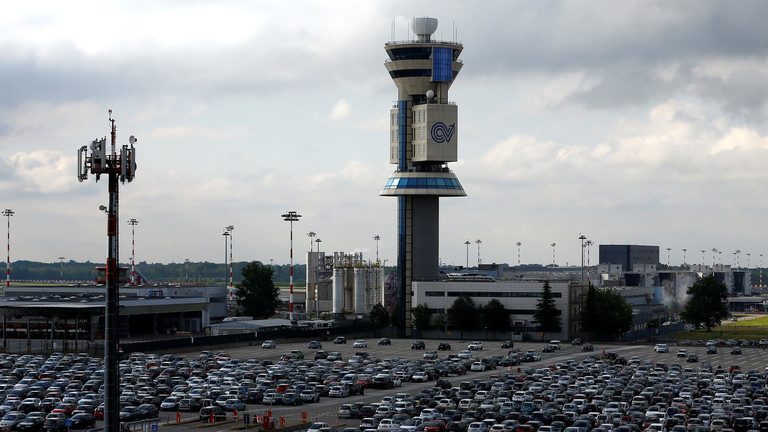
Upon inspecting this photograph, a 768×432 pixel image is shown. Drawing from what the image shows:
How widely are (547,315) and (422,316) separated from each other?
1681cm

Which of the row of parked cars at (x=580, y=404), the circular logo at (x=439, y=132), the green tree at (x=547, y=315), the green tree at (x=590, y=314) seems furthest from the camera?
the circular logo at (x=439, y=132)

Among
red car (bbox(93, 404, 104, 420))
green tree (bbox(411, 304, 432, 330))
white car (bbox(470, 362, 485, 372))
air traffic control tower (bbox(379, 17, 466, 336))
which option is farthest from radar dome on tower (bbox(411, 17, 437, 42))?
red car (bbox(93, 404, 104, 420))

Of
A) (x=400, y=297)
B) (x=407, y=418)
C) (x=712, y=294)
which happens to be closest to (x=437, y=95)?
(x=400, y=297)

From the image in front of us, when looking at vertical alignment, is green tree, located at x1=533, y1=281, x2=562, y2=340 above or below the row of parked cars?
above

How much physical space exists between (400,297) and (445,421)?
94.0 m

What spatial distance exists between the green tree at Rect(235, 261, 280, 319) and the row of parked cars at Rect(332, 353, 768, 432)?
81.2 meters

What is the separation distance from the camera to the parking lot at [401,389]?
7350cm

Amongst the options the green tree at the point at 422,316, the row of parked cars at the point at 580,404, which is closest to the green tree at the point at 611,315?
the green tree at the point at 422,316

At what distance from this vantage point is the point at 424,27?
539 ft

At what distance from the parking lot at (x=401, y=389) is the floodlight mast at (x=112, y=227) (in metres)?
18.2

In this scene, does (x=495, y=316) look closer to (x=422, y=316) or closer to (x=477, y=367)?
(x=422, y=316)

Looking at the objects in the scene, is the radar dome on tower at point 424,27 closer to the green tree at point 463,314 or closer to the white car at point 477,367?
the green tree at point 463,314

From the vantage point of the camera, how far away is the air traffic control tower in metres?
161

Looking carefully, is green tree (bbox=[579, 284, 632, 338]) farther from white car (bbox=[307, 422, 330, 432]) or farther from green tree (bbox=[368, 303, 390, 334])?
white car (bbox=[307, 422, 330, 432])
